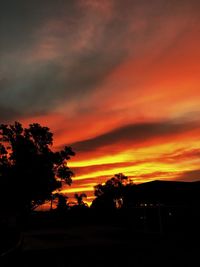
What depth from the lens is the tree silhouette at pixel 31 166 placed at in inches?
2025

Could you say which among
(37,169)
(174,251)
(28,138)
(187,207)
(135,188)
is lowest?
(174,251)

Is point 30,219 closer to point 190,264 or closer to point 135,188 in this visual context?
point 135,188

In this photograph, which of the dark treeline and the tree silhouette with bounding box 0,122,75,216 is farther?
the tree silhouette with bounding box 0,122,75,216

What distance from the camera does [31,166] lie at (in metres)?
53.8

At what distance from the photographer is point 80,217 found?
58.7 m

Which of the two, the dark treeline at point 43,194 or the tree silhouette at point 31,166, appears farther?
the tree silhouette at point 31,166

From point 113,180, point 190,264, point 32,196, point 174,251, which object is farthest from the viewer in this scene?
point 113,180

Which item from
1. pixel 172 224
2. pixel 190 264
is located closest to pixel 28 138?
pixel 172 224

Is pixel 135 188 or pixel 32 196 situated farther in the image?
pixel 32 196

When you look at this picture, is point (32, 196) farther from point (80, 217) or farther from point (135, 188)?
point (135, 188)

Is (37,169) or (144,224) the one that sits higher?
(37,169)

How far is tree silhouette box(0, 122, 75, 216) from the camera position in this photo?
169 ft

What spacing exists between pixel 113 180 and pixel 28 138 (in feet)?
149

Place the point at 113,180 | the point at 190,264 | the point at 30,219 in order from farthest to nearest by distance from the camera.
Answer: the point at 113,180 < the point at 30,219 < the point at 190,264
